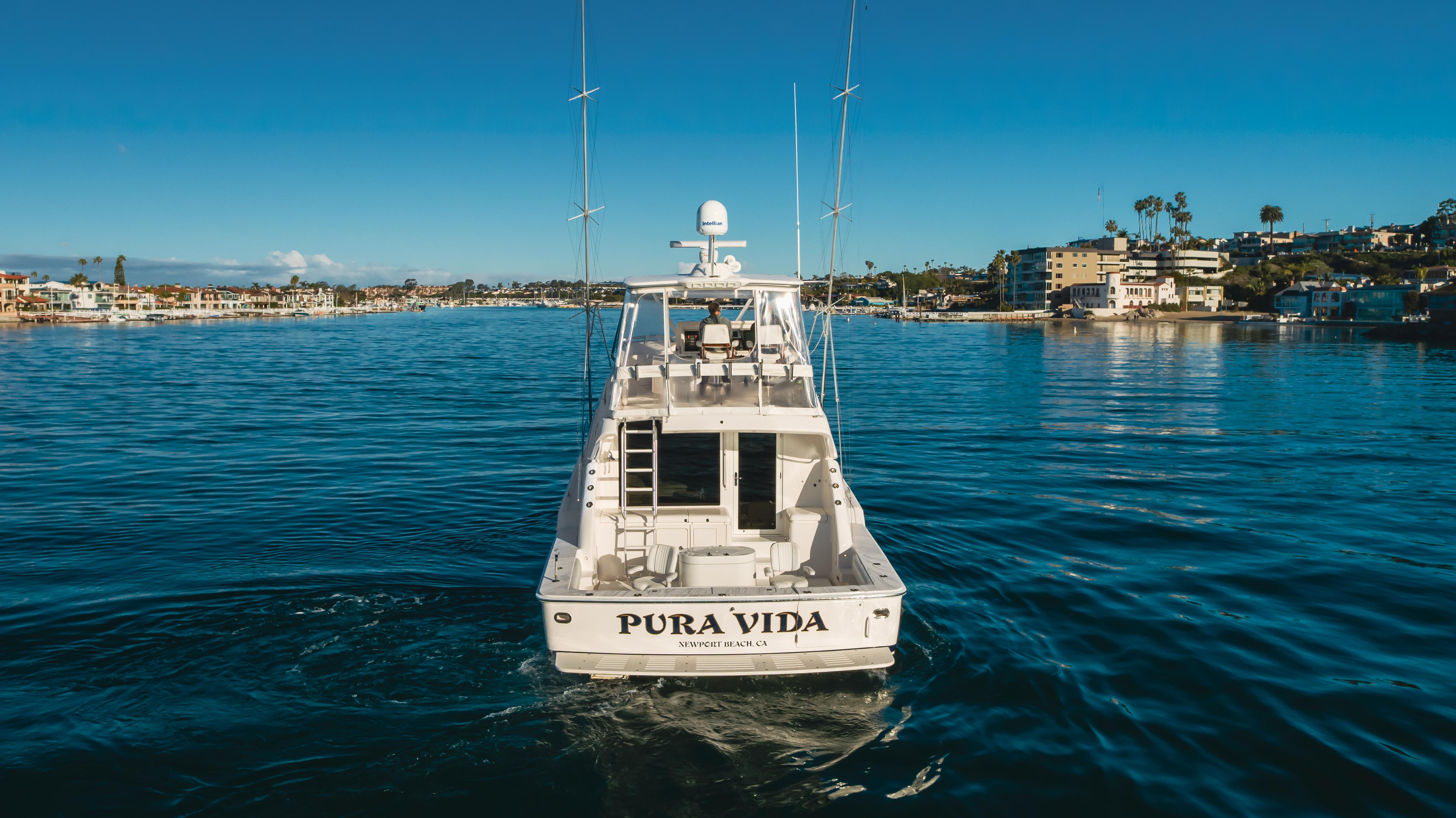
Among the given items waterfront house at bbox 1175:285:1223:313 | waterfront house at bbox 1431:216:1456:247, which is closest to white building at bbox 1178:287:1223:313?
waterfront house at bbox 1175:285:1223:313

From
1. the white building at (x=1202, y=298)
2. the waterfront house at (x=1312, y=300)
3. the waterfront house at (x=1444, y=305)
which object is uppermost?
the white building at (x=1202, y=298)

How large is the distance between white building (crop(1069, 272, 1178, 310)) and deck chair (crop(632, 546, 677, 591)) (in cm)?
14836

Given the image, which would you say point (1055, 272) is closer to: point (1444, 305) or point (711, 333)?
point (1444, 305)

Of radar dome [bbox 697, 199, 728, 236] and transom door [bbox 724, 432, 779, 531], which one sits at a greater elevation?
radar dome [bbox 697, 199, 728, 236]

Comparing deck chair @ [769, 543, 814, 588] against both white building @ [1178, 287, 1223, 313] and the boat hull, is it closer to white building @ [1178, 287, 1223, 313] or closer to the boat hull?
the boat hull

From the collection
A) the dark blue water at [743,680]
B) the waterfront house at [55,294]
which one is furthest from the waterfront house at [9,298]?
the dark blue water at [743,680]

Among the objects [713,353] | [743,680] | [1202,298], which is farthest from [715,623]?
[1202,298]

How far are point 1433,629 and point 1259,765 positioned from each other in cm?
514

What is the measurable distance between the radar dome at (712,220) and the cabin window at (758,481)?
3474mm

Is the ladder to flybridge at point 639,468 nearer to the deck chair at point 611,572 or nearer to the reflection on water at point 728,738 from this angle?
the deck chair at point 611,572

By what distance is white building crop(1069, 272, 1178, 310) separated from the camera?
141 m

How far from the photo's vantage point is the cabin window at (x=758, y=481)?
32.4 ft

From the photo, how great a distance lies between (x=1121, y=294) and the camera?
14162 centimetres

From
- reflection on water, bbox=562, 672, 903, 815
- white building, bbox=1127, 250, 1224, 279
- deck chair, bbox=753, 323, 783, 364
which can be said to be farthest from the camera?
white building, bbox=1127, 250, 1224, 279
